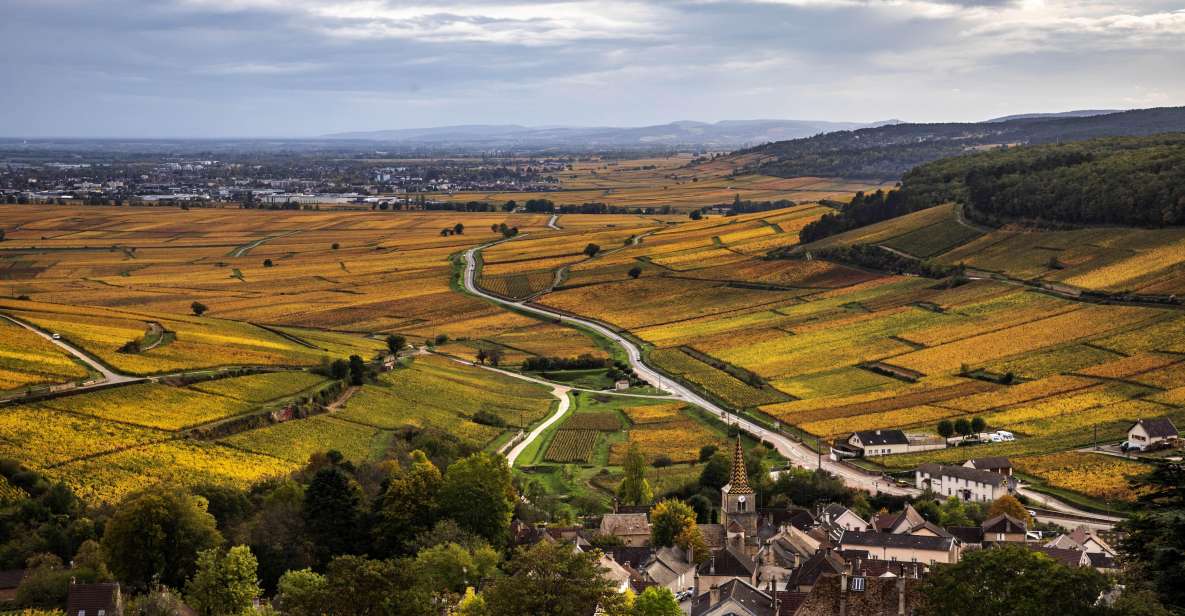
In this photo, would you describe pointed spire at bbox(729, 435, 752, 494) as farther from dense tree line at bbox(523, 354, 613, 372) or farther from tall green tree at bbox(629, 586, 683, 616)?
dense tree line at bbox(523, 354, 613, 372)

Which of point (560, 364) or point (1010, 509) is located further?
point (560, 364)

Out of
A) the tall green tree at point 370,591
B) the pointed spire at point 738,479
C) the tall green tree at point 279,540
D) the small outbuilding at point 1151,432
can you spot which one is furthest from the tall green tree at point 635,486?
the small outbuilding at point 1151,432

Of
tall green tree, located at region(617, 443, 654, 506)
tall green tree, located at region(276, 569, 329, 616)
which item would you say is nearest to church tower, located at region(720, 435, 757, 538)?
tall green tree, located at region(617, 443, 654, 506)

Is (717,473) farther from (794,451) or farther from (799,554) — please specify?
(799,554)

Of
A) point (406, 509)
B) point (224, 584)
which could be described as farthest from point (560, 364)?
point (224, 584)

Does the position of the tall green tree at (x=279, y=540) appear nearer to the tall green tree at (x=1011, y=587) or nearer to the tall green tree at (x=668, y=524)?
the tall green tree at (x=668, y=524)

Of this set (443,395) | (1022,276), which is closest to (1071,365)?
(1022,276)
